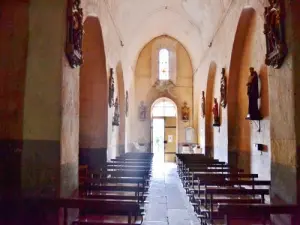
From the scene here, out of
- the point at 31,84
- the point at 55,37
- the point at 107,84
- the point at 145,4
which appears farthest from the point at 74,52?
the point at 145,4


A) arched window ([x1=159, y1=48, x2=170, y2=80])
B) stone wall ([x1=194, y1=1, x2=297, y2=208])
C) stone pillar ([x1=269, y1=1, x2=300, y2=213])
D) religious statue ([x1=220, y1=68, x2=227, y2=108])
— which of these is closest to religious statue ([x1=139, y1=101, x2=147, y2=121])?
arched window ([x1=159, y1=48, x2=170, y2=80])

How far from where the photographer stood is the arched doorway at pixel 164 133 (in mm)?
20062

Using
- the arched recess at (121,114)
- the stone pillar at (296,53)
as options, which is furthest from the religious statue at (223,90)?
the stone pillar at (296,53)

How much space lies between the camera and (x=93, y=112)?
9867 mm

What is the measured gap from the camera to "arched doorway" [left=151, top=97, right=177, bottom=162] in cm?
2006

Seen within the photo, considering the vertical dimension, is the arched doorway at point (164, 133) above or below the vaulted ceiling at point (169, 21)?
below

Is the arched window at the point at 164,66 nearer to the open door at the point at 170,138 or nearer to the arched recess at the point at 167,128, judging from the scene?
the arched recess at the point at 167,128

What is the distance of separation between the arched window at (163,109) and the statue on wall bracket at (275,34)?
15080 mm

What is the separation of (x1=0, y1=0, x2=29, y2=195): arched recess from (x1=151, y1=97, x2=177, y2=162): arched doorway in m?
15.4

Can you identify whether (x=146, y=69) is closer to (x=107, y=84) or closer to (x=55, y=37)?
(x=107, y=84)

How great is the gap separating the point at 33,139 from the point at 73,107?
35.6 inches

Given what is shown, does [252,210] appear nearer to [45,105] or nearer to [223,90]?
[45,105]

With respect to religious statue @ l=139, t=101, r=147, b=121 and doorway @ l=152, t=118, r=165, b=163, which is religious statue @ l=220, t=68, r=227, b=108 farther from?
doorway @ l=152, t=118, r=165, b=163

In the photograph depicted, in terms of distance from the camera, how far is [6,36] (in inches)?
187
